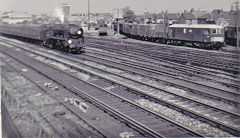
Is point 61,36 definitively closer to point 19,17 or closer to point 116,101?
point 116,101

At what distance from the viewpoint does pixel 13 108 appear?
9.04 meters

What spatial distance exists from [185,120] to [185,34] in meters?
25.7

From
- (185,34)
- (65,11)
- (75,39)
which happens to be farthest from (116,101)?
(185,34)

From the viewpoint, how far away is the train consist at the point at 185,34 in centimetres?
2869

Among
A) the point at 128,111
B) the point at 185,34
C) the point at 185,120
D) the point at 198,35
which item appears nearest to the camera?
the point at 185,120

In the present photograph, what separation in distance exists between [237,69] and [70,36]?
Answer: 13781 millimetres

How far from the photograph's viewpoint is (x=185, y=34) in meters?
32.0

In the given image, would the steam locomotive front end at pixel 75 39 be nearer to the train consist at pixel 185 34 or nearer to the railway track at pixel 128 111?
the railway track at pixel 128 111

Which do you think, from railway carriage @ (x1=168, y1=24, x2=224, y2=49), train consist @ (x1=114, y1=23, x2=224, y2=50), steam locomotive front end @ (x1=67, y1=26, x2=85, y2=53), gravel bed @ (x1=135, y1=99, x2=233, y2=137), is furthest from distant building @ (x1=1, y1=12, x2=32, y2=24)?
gravel bed @ (x1=135, y1=99, x2=233, y2=137)

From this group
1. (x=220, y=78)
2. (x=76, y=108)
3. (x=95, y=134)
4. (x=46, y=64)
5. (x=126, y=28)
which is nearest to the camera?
(x=95, y=134)

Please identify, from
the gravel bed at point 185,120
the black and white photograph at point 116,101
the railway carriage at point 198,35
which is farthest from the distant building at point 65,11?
the gravel bed at point 185,120

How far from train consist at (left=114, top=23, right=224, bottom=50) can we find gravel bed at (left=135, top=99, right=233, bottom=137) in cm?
2173

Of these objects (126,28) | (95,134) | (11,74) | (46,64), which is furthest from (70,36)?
(126,28)

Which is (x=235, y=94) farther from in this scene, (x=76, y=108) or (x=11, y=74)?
(x=11, y=74)
